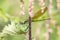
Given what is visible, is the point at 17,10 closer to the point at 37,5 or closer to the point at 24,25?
the point at 37,5

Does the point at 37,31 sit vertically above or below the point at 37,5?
below

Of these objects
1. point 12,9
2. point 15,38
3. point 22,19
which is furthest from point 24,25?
point 12,9

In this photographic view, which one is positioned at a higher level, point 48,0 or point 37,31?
point 48,0

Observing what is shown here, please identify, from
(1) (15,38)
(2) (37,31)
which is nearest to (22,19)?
(1) (15,38)

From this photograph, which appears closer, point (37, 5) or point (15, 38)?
point (15, 38)

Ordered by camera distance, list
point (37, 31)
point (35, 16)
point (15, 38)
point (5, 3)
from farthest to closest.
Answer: point (5, 3) → point (37, 31) → point (15, 38) → point (35, 16)

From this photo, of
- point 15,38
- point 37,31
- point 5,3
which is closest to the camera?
point 15,38

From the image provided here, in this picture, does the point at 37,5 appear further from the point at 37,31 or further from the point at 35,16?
the point at 35,16

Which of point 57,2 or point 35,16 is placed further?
point 57,2
